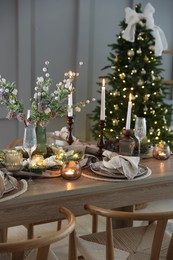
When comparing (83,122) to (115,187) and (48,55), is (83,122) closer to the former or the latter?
(48,55)

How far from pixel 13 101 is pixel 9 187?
57cm

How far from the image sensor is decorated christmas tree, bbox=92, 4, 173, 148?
3.99m

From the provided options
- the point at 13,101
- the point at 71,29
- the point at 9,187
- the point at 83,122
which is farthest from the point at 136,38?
the point at 9,187

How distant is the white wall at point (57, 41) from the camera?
4098mm

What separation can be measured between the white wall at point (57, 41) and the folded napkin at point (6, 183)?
2.45m

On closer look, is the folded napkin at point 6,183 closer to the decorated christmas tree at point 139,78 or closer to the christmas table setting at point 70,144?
the christmas table setting at point 70,144

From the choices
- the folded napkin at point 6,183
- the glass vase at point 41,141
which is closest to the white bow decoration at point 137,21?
the glass vase at point 41,141

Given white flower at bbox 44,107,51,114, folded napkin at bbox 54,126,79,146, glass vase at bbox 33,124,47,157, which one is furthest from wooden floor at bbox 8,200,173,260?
white flower at bbox 44,107,51,114

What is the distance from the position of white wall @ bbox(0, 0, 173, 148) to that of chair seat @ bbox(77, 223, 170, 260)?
247cm

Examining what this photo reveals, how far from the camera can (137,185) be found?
6.51 ft

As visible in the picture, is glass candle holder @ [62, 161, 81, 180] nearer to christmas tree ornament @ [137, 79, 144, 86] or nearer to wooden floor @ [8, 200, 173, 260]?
wooden floor @ [8, 200, 173, 260]

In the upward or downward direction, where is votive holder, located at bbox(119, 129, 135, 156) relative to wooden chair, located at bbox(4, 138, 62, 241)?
upward

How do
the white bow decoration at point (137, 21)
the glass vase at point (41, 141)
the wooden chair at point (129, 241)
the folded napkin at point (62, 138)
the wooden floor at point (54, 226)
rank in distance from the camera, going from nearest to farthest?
the wooden chair at point (129, 241), the glass vase at point (41, 141), the folded napkin at point (62, 138), the wooden floor at point (54, 226), the white bow decoration at point (137, 21)

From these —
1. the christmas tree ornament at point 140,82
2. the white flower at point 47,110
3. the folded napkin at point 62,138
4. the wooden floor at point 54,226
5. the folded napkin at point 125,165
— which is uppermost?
the christmas tree ornament at point 140,82
